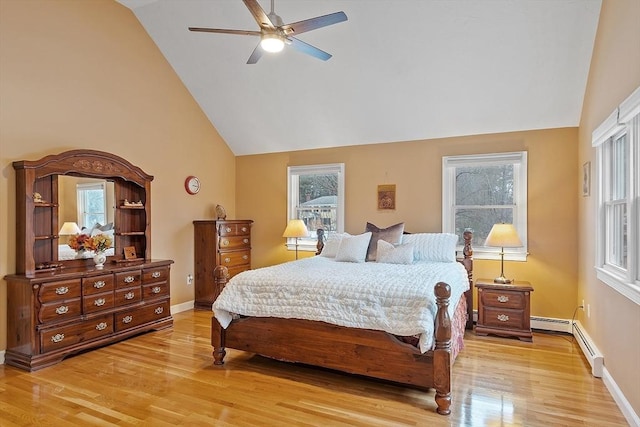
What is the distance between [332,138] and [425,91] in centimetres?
146

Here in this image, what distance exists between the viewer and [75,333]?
11.7 feet

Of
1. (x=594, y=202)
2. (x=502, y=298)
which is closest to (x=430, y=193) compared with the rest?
(x=502, y=298)

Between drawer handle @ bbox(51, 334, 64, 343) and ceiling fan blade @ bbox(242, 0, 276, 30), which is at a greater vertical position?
ceiling fan blade @ bbox(242, 0, 276, 30)

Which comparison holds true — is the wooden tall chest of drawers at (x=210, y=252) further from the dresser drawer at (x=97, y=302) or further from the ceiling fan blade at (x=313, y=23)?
the ceiling fan blade at (x=313, y=23)

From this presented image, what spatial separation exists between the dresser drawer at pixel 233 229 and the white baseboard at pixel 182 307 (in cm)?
103

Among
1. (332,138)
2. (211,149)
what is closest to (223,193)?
(211,149)

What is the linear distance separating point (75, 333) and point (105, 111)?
2308 millimetres

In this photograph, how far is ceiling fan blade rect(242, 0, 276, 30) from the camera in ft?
7.97

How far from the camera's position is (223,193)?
6.04m

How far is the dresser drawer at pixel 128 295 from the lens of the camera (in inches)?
157

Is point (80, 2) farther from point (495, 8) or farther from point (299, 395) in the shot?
A: point (299, 395)

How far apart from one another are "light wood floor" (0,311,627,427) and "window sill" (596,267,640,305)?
758 mm

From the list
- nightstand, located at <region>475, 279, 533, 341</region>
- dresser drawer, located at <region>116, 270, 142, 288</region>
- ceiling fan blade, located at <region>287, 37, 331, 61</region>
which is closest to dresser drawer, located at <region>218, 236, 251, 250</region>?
dresser drawer, located at <region>116, 270, 142, 288</region>

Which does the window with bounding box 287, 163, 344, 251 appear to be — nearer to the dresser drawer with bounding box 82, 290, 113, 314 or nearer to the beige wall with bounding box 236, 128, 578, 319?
the beige wall with bounding box 236, 128, 578, 319
